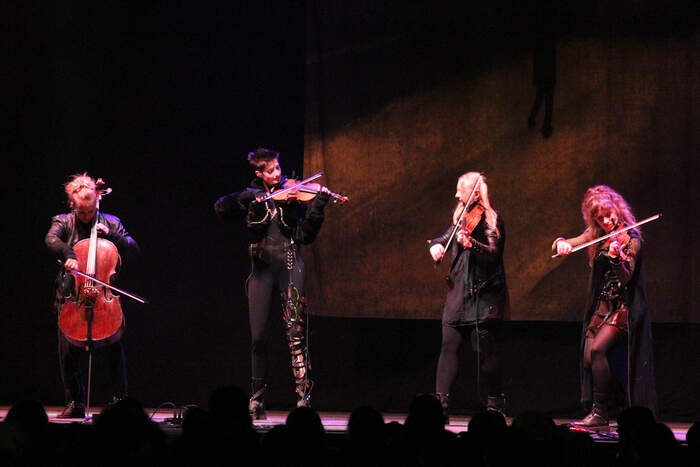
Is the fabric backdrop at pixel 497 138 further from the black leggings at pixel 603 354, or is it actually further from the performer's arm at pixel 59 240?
the performer's arm at pixel 59 240

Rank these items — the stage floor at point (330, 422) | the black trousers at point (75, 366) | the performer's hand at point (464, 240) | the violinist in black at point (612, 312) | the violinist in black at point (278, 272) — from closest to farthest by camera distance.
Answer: the stage floor at point (330, 422) → the violinist in black at point (612, 312) → the performer's hand at point (464, 240) → the violinist in black at point (278, 272) → the black trousers at point (75, 366)

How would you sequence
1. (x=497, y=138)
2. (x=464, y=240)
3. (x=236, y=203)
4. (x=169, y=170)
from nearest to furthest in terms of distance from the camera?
(x=464, y=240)
(x=236, y=203)
(x=497, y=138)
(x=169, y=170)

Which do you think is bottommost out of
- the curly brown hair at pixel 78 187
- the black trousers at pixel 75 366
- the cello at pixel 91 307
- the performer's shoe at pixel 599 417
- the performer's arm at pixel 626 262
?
the performer's shoe at pixel 599 417

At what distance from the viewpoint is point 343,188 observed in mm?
6195

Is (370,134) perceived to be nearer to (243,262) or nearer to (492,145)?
(492,145)

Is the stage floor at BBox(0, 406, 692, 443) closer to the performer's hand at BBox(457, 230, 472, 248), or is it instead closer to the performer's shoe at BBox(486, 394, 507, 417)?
the performer's shoe at BBox(486, 394, 507, 417)

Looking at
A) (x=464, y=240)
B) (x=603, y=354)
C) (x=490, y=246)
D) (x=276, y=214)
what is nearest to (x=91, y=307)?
(x=276, y=214)

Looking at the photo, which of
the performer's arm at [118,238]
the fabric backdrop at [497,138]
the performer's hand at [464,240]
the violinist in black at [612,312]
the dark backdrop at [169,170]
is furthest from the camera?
the dark backdrop at [169,170]

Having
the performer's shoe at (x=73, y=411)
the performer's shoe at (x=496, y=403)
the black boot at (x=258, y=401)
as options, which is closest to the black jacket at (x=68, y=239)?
the performer's shoe at (x=73, y=411)

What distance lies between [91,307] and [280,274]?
1140 mm

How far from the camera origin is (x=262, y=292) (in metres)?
5.32

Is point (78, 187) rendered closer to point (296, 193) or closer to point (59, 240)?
point (59, 240)

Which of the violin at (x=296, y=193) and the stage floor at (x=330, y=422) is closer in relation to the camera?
the stage floor at (x=330, y=422)

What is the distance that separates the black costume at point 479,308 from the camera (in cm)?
521
